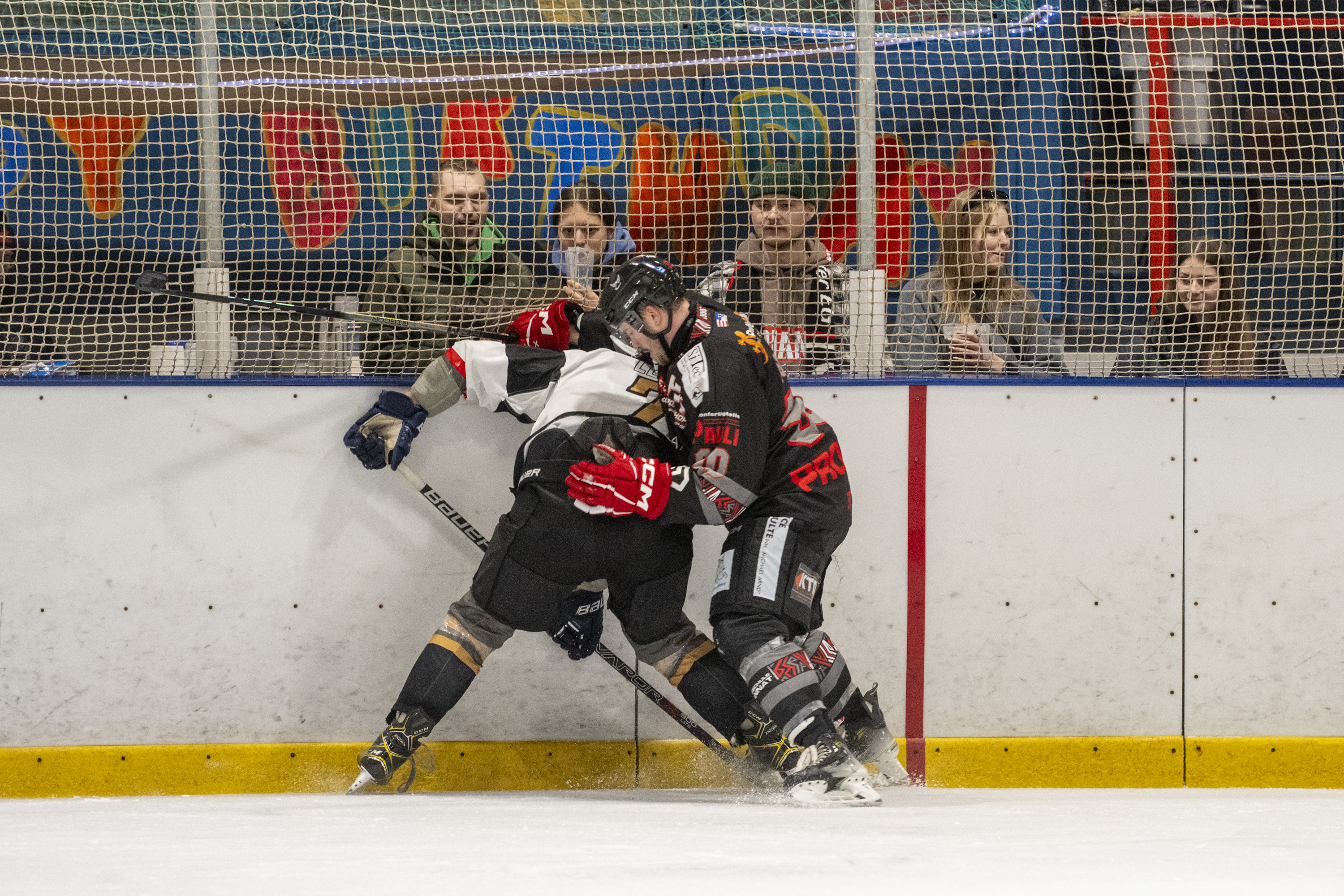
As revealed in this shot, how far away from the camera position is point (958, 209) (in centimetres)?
338

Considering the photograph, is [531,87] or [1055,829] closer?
[1055,829]

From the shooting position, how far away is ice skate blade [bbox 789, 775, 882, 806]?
8.90 ft

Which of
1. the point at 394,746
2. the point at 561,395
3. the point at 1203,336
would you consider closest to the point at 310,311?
the point at 561,395

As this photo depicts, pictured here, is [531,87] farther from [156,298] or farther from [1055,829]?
[1055,829]

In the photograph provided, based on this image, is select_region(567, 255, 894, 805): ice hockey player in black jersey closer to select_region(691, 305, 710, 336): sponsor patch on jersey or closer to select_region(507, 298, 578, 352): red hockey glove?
select_region(691, 305, 710, 336): sponsor patch on jersey

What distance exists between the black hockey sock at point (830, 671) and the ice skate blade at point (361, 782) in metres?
1.11

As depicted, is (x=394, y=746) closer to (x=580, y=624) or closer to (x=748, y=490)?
(x=580, y=624)

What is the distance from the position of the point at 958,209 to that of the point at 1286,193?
3.30 ft

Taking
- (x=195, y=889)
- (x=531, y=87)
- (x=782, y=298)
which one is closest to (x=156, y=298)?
(x=531, y=87)

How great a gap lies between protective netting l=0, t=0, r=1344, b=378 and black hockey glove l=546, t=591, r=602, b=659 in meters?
0.80

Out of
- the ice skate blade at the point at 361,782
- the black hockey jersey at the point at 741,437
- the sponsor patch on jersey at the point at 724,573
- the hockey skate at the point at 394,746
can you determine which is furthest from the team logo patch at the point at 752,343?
the ice skate blade at the point at 361,782

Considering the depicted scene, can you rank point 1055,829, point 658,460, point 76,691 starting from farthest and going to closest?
1. point 76,691
2. point 658,460
3. point 1055,829

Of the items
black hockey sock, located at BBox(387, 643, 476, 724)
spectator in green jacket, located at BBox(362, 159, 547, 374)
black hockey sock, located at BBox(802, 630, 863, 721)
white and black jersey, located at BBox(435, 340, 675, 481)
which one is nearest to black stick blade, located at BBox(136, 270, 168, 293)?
spectator in green jacket, located at BBox(362, 159, 547, 374)

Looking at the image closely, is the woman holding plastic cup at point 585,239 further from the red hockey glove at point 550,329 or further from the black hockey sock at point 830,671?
the black hockey sock at point 830,671
